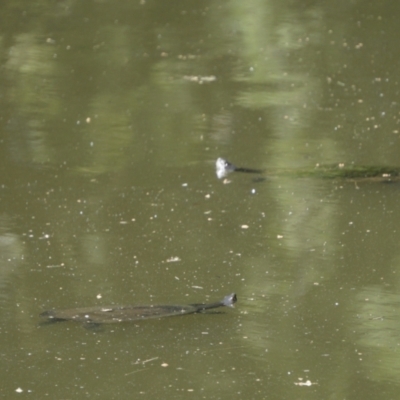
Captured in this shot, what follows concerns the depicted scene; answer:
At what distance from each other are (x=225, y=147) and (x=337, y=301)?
201 centimetres

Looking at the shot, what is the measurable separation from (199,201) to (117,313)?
1.40m

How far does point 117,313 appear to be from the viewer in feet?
13.1

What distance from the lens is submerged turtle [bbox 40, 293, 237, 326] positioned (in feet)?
13.1

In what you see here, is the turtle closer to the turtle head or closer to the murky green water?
the murky green water

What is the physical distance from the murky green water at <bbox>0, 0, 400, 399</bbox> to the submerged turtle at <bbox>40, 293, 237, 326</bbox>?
0.17 feet

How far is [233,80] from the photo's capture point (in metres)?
7.18

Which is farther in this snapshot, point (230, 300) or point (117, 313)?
point (230, 300)

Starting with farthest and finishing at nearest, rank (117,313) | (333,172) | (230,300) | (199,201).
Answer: (333,172)
(199,201)
(230,300)
(117,313)

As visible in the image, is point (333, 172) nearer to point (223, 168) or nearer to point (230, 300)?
point (223, 168)

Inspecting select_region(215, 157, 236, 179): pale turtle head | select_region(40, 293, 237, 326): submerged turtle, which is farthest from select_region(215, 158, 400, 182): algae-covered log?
select_region(40, 293, 237, 326): submerged turtle

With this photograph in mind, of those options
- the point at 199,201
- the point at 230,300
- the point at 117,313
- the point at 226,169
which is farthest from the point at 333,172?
the point at 117,313

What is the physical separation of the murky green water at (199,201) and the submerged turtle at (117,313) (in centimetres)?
5

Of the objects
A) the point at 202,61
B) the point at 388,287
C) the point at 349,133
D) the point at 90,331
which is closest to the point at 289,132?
the point at 349,133

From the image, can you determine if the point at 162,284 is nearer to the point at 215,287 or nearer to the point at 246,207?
the point at 215,287
